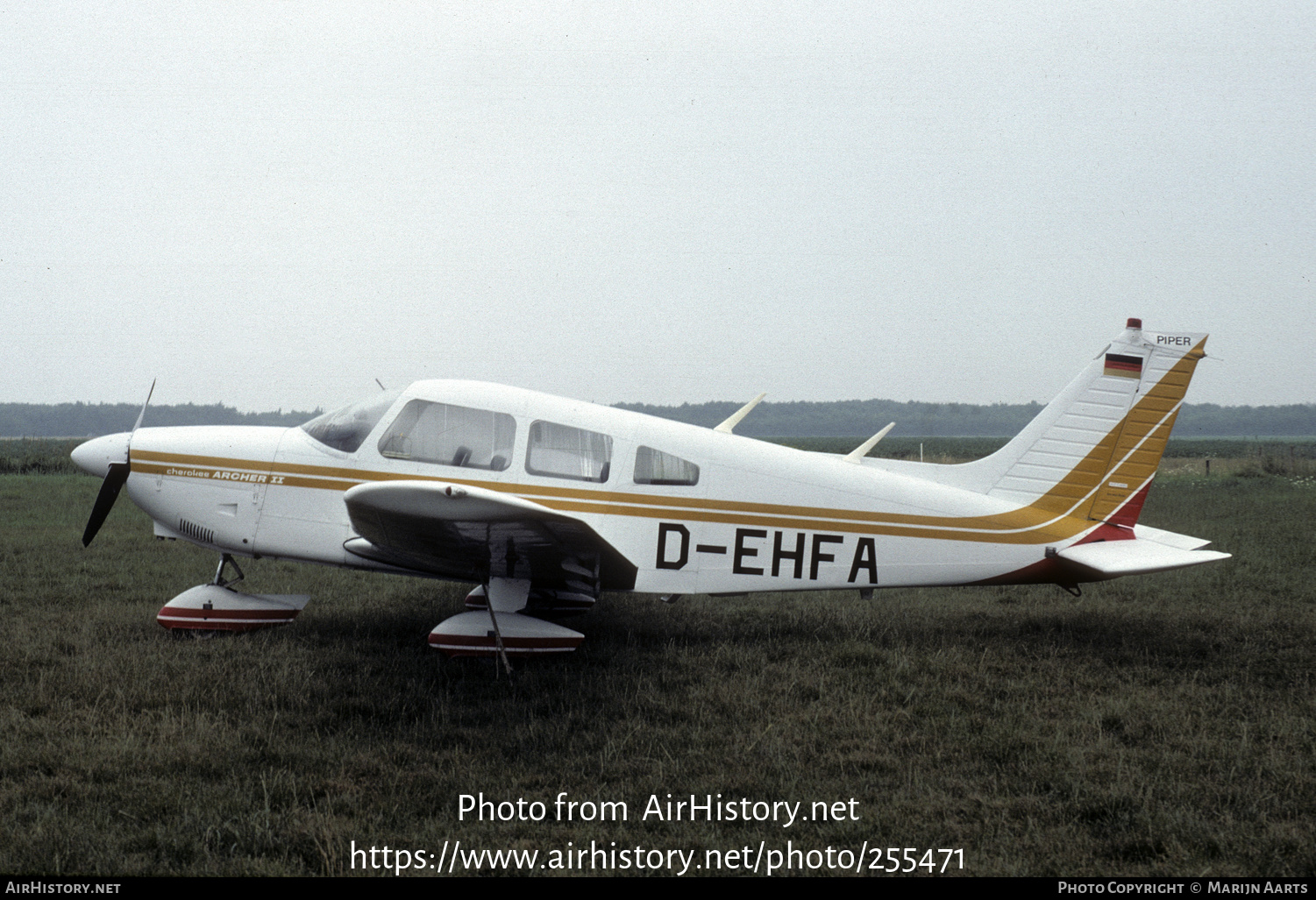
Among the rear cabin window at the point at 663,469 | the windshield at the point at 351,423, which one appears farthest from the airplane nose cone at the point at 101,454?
the rear cabin window at the point at 663,469

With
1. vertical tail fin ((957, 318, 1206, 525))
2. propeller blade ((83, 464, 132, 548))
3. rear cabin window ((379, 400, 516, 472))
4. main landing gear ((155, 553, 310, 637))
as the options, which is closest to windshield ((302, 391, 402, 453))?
rear cabin window ((379, 400, 516, 472))

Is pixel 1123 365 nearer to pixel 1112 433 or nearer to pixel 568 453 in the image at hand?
pixel 1112 433

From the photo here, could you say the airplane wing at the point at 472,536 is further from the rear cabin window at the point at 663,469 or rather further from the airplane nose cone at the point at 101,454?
the airplane nose cone at the point at 101,454

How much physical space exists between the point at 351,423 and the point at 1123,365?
19.9ft

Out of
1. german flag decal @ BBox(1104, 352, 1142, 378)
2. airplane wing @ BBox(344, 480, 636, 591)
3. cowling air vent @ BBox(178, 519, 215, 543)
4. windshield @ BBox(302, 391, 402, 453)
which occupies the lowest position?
cowling air vent @ BBox(178, 519, 215, 543)

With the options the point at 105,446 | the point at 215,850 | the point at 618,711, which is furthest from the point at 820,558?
the point at 105,446

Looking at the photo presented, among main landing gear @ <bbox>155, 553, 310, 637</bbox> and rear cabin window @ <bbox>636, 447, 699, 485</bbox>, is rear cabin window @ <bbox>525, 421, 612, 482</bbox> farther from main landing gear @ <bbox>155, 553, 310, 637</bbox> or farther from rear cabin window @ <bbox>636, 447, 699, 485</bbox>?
main landing gear @ <bbox>155, 553, 310, 637</bbox>

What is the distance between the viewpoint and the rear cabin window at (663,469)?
19.1 feet

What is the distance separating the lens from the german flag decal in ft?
20.6

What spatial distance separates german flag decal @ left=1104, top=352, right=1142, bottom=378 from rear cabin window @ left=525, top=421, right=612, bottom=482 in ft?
13.2

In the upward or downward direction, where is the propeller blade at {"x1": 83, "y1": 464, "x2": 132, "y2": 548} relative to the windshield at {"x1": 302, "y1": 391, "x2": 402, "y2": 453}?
downward

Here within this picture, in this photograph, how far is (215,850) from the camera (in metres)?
3.15
